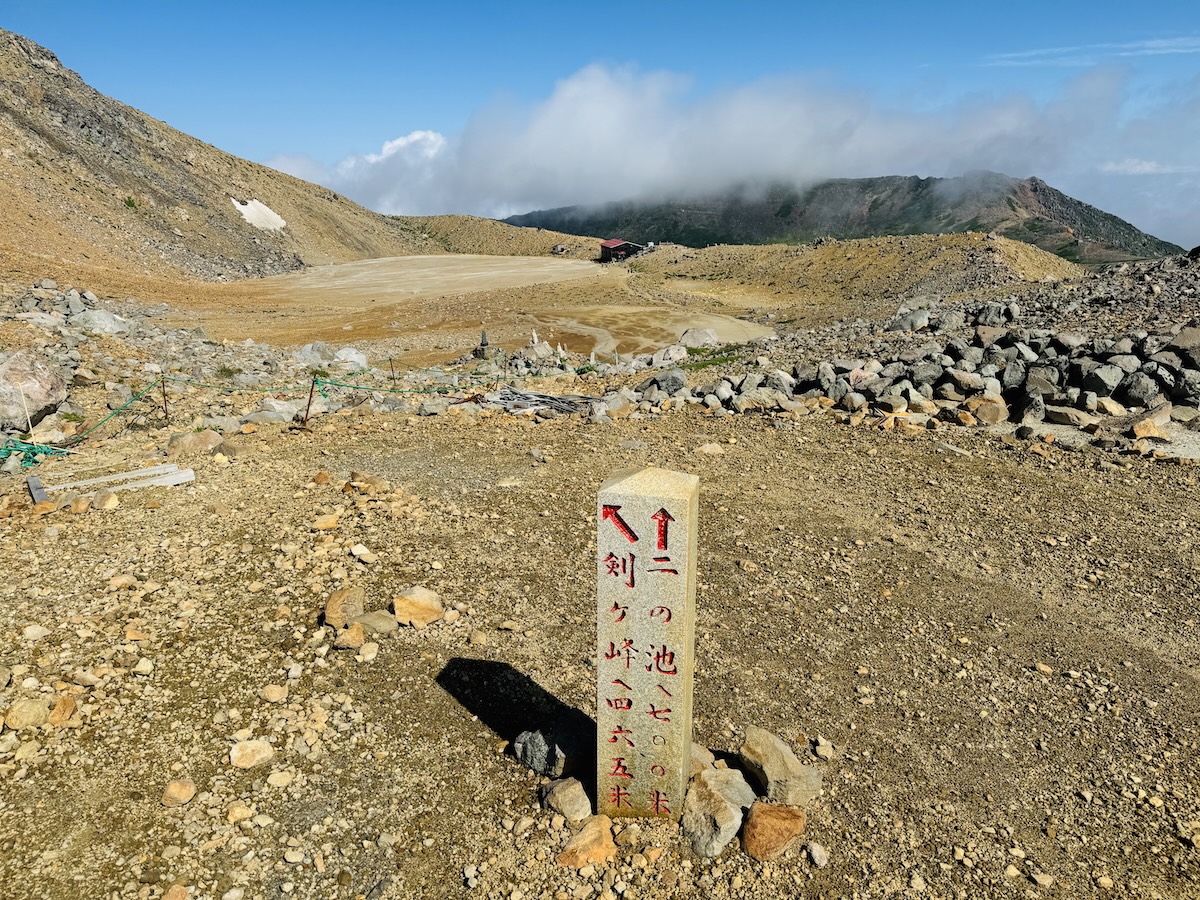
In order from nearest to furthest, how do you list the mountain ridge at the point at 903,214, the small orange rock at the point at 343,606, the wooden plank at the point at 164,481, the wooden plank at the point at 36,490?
the small orange rock at the point at 343,606 < the wooden plank at the point at 36,490 < the wooden plank at the point at 164,481 < the mountain ridge at the point at 903,214

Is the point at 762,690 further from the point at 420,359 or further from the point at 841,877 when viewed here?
the point at 420,359

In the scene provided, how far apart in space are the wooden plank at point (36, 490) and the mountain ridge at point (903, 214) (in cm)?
12008

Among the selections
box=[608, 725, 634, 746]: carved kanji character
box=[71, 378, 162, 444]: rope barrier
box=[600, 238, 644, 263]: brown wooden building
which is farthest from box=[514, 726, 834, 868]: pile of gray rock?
box=[600, 238, 644, 263]: brown wooden building

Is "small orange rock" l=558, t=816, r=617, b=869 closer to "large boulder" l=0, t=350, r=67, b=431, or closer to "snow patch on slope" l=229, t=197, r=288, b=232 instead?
"large boulder" l=0, t=350, r=67, b=431

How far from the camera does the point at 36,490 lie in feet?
29.6

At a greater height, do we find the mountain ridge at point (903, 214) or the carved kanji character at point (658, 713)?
the mountain ridge at point (903, 214)

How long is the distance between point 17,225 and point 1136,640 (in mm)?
56906

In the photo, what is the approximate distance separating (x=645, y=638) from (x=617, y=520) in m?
0.80

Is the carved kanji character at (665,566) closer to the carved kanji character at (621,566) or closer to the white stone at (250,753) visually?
the carved kanji character at (621,566)

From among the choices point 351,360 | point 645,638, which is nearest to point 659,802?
point 645,638

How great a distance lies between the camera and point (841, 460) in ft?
38.5

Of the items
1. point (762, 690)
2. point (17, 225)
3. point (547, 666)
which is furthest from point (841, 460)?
point (17, 225)

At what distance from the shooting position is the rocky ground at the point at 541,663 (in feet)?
14.8

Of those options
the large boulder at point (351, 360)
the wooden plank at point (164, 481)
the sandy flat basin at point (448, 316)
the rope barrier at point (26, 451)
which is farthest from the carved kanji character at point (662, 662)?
the sandy flat basin at point (448, 316)
